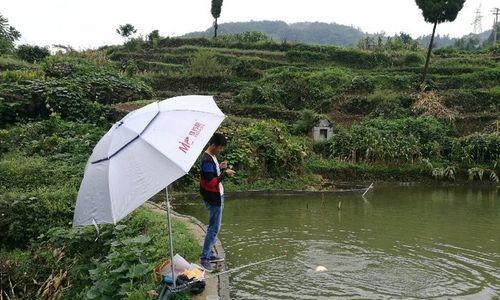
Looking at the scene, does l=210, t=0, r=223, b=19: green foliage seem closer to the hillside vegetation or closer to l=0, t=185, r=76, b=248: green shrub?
the hillside vegetation

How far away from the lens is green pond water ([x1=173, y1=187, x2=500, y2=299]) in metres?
6.98

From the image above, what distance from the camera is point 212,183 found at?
6645 millimetres

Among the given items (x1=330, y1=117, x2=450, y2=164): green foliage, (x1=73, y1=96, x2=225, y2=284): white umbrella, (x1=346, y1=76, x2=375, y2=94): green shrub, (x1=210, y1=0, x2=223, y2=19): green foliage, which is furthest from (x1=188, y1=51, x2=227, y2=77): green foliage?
(x1=73, y1=96, x2=225, y2=284): white umbrella

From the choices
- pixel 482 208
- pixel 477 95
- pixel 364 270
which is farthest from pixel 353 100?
pixel 364 270

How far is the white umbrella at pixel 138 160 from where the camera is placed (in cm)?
455

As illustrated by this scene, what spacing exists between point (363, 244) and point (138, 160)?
232 inches

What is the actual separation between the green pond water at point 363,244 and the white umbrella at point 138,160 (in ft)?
8.80

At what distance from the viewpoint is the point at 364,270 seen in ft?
25.4

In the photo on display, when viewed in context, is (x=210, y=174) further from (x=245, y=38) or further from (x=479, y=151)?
(x=245, y=38)

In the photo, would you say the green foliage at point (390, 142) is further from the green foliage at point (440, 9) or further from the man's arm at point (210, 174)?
the man's arm at point (210, 174)

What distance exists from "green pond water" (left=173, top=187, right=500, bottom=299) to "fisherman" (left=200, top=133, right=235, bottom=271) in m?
0.71

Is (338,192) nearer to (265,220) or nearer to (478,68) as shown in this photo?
(265,220)

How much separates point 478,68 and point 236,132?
21.1 m

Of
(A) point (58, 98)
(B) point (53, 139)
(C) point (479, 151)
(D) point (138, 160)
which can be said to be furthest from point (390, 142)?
(D) point (138, 160)
